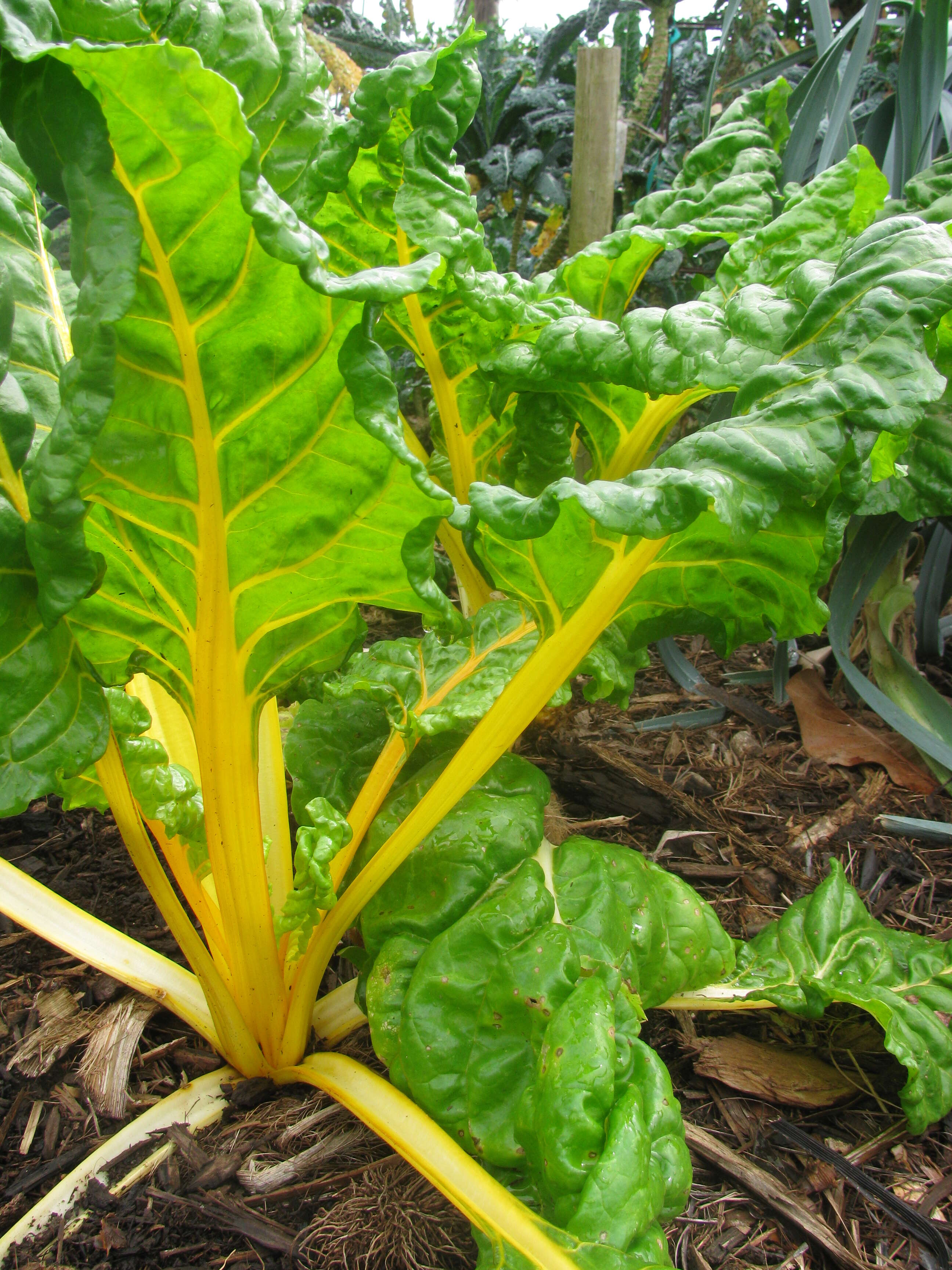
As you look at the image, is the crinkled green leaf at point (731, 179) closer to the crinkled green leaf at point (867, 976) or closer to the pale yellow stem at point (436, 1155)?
the crinkled green leaf at point (867, 976)

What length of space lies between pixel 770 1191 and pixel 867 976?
31 cm

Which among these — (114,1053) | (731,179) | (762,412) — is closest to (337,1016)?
(114,1053)

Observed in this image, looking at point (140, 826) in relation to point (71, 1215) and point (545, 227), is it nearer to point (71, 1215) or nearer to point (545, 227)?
point (71, 1215)

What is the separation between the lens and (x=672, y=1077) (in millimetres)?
1260

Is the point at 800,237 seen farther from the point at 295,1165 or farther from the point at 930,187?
the point at 295,1165

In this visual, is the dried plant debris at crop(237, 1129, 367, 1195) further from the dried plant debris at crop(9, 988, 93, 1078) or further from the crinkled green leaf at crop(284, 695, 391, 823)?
the crinkled green leaf at crop(284, 695, 391, 823)

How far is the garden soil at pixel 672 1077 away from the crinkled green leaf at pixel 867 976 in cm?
12

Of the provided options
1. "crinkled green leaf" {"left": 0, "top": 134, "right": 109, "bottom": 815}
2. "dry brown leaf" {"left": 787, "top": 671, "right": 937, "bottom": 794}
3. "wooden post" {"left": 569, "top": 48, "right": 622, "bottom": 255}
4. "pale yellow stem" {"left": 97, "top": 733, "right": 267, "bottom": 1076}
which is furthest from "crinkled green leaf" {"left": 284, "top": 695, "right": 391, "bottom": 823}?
"wooden post" {"left": 569, "top": 48, "right": 622, "bottom": 255}

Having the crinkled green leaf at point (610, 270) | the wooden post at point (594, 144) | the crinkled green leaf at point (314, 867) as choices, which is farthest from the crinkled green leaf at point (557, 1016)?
the wooden post at point (594, 144)

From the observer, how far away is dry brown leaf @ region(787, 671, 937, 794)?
1847 millimetres

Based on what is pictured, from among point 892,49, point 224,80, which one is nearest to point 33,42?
point 224,80

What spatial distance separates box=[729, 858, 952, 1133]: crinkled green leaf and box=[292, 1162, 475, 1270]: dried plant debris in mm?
494

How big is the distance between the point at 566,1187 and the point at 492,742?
0.47 meters

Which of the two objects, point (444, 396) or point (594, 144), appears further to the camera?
point (594, 144)
